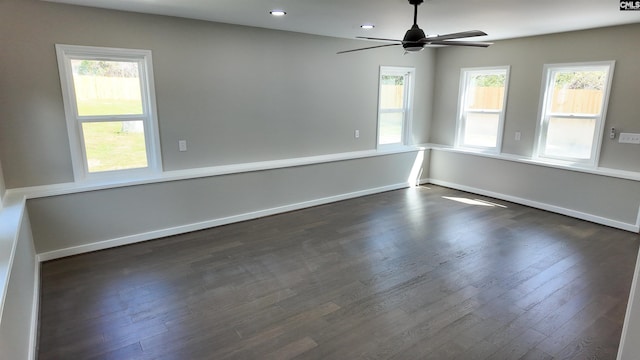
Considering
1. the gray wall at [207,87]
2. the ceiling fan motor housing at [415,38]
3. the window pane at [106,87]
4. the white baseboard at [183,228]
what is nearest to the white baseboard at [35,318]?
the white baseboard at [183,228]

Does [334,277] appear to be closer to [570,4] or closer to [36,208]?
[36,208]

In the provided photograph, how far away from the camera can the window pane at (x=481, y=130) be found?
6012 mm

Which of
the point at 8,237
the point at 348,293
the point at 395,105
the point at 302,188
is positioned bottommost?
the point at 348,293

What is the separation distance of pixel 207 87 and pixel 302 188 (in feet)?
6.38

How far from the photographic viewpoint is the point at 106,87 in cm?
383

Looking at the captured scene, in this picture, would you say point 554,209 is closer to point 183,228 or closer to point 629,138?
point 629,138

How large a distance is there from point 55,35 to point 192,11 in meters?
1.32

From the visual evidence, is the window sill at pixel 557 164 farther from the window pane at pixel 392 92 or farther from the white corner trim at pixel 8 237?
the white corner trim at pixel 8 237

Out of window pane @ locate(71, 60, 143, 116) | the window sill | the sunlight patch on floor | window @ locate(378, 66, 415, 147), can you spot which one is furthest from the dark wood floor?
window @ locate(378, 66, 415, 147)

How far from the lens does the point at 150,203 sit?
13.4 feet

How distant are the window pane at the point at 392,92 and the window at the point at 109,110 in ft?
12.3

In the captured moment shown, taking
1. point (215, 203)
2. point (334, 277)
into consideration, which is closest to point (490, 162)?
point (334, 277)

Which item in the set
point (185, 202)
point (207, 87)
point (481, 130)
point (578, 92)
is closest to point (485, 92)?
point (481, 130)

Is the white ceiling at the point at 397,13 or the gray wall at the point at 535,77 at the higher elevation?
the white ceiling at the point at 397,13
